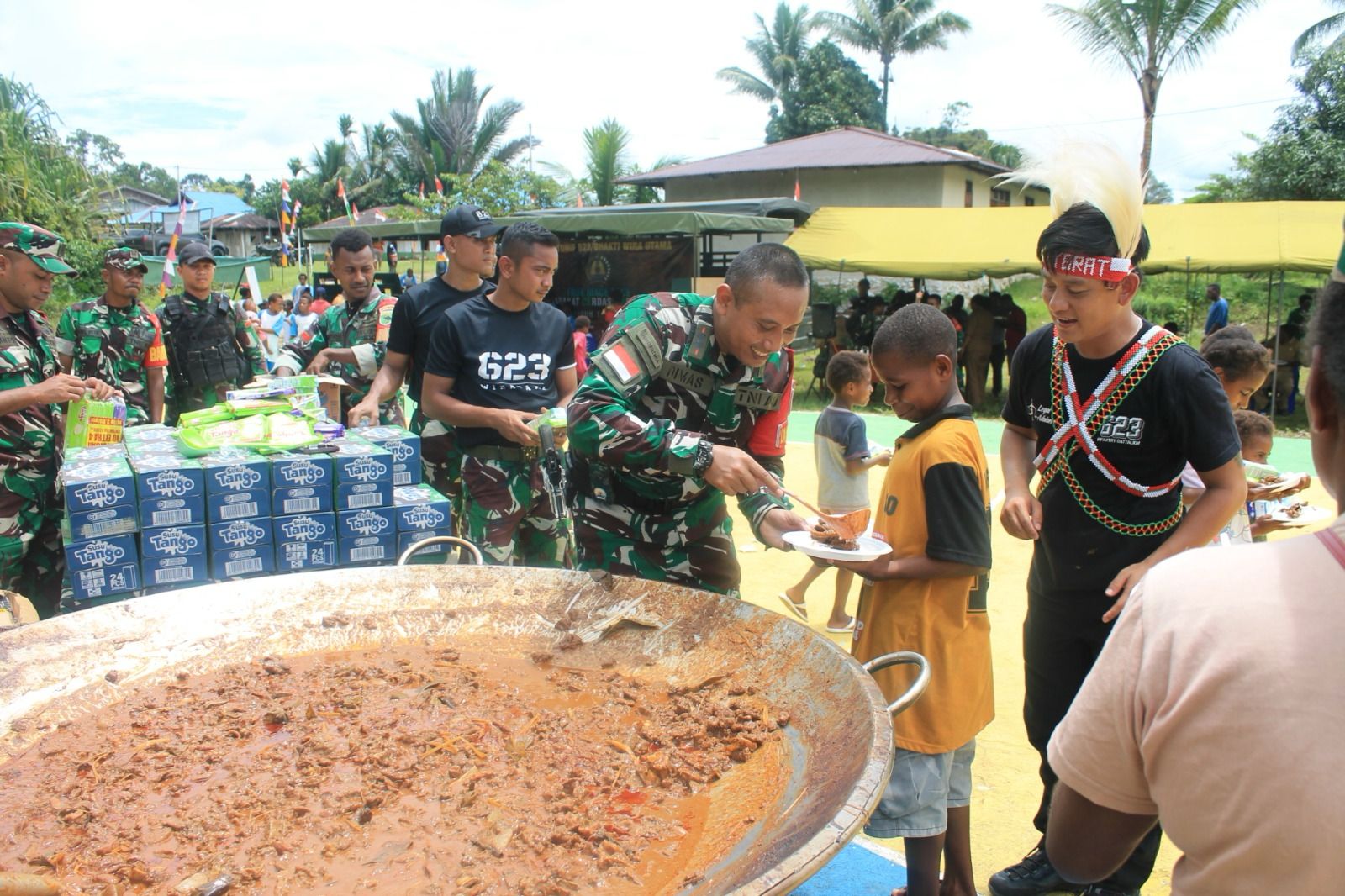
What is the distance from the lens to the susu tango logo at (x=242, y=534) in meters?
3.13

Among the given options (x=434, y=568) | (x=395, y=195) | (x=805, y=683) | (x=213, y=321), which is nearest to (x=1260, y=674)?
(x=805, y=683)

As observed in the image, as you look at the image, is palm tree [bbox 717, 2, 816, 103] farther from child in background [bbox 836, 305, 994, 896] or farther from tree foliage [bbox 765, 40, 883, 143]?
child in background [bbox 836, 305, 994, 896]

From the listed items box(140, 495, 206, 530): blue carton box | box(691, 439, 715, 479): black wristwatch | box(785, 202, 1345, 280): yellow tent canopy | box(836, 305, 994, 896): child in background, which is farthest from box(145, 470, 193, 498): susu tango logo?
box(785, 202, 1345, 280): yellow tent canopy

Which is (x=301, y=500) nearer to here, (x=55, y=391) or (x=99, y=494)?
(x=99, y=494)

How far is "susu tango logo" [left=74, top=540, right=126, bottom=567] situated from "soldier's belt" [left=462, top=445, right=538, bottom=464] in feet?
4.53

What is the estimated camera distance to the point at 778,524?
2.56m

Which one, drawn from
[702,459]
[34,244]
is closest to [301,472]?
[702,459]

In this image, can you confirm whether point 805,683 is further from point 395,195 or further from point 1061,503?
point 395,195

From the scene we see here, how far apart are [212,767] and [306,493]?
1.45 m

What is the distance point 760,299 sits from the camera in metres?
2.52

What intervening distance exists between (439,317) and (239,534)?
156 cm

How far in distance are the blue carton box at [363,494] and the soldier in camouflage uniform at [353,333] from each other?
1.86 metres

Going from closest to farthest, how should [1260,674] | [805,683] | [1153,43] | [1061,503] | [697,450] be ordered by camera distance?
[1260,674], [805,683], [697,450], [1061,503], [1153,43]

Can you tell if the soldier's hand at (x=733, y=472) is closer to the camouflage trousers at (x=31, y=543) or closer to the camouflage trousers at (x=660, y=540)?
the camouflage trousers at (x=660, y=540)
